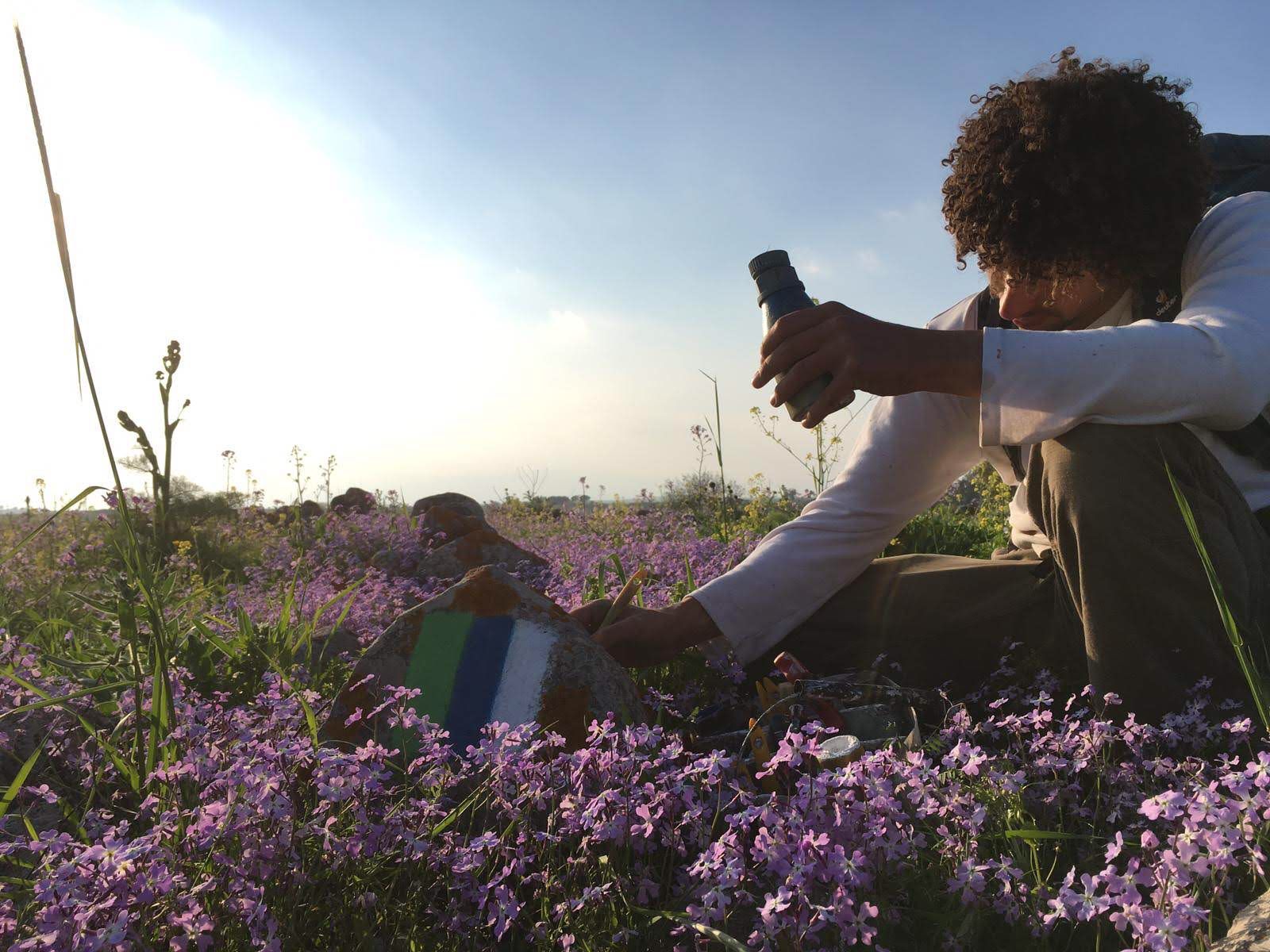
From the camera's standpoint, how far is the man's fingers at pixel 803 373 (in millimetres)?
2164

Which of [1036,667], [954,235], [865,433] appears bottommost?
[1036,667]

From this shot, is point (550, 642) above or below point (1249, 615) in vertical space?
above

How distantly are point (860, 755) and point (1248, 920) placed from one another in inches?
31.0

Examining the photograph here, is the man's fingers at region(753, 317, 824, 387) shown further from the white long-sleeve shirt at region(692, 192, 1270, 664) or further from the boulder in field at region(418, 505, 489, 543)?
the boulder in field at region(418, 505, 489, 543)

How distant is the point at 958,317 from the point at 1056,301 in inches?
17.8

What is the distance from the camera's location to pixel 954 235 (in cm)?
324

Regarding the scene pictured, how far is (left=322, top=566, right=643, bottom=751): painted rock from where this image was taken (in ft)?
7.50

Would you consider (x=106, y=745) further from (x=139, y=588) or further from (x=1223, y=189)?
(x=1223, y=189)

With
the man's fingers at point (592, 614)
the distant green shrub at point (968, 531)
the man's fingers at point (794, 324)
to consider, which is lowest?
the distant green shrub at point (968, 531)

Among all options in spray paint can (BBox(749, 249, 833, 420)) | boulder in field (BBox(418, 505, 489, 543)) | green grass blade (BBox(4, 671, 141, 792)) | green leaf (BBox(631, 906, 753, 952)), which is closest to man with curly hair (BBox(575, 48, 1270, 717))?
spray paint can (BBox(749, 249, 833, 420))

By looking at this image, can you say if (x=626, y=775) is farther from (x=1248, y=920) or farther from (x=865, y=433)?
(x=865, y=433)

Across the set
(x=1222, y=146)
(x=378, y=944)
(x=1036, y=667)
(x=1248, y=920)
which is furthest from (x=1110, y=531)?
(x=378, y=944)

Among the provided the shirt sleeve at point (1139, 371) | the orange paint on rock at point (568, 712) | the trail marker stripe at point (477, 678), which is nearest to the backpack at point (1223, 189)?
the shirt sleeve at point (1139, 371)

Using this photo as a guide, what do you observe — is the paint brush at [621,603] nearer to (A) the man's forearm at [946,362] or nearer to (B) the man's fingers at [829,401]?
(B) the man's fingers at [829,401]
